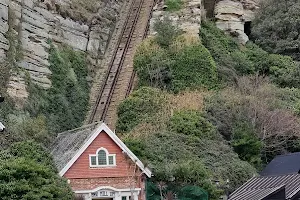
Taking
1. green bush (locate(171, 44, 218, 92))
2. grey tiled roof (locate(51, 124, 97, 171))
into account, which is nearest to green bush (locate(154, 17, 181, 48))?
green bush (locate(171, 44, 218, 92))

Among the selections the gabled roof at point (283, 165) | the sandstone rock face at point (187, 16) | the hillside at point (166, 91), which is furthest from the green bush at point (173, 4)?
the gabled roof at point (283, 165)

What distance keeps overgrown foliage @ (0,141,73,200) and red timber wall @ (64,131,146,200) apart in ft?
7.93

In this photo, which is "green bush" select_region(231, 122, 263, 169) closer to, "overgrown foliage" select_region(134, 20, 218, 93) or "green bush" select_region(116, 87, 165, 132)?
"green bush" select_region(116, 87, 165, 132)

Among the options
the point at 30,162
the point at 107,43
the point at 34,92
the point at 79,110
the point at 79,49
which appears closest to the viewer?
the point at 30,162

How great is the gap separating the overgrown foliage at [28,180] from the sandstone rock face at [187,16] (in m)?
20.7

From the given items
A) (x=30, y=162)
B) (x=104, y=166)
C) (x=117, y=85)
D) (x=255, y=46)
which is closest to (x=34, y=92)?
(x=117, y=85)

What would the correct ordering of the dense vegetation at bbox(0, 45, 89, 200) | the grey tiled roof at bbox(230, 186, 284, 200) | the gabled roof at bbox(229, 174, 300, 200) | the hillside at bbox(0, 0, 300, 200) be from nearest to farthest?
the dense vegetation at bbox(0, 45, 89, 200) → the grey tiled roof at bbox(230, 186, 284, 200) → the gabled roof at bbox(229, 174, 300, 200) → the hillside at bbox(0, 0, 300, 200)

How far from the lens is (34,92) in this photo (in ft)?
Result: 126

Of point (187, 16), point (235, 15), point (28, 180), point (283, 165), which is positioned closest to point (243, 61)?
point (187, 16)

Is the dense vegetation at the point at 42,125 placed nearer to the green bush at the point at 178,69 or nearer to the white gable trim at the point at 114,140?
the white gable trim at the point at 114,140

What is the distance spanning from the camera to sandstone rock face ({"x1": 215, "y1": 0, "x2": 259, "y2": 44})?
5191 centimetres

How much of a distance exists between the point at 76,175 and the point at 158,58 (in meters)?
14.6

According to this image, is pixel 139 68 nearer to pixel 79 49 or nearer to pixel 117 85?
pixel 117 85

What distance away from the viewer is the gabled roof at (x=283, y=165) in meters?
33.9
